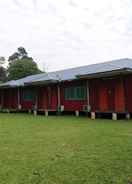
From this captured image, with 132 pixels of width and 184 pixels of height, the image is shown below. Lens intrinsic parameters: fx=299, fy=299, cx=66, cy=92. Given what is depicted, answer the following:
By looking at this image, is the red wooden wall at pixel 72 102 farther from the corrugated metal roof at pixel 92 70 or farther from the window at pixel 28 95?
the window at pixel 28 95

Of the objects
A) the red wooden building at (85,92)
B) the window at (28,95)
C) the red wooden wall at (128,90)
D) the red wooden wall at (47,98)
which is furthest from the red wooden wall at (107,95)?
the window at (28,95)

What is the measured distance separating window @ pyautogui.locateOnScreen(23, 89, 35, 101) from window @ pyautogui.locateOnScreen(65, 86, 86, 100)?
4.73 metres

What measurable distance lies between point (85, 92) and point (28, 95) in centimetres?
778

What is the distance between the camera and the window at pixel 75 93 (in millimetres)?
19594

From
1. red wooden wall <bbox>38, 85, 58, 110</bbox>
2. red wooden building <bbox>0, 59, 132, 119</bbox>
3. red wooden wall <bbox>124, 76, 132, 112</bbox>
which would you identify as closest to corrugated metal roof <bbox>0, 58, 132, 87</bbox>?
red wooden building <bbox>0, 59, 132, 119</bbox>

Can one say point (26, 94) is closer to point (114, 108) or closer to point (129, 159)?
point (114, 108)

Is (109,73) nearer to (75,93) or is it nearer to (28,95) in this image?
(75,93)

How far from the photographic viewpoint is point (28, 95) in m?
25.7

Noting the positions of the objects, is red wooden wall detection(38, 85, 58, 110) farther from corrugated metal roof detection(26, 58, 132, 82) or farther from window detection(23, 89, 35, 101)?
window detection(23, 89, 35, 101)

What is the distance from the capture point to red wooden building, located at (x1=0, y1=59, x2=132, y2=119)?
A: 16578 millimetres

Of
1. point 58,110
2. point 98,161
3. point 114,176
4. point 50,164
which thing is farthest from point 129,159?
point 58,110

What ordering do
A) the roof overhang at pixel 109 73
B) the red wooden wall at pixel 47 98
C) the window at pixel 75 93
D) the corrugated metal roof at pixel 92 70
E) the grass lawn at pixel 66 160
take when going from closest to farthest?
1. the grass lawn at pixel 66 160
2. the roof overhang at pixel 109 73
3. the corrugated metal roof at pixel 92 70
4. the window at pixel 75 93
5. the red wooden wall at pixel 47 98

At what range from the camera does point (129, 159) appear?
615cm

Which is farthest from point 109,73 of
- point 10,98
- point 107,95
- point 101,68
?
point 10,98
